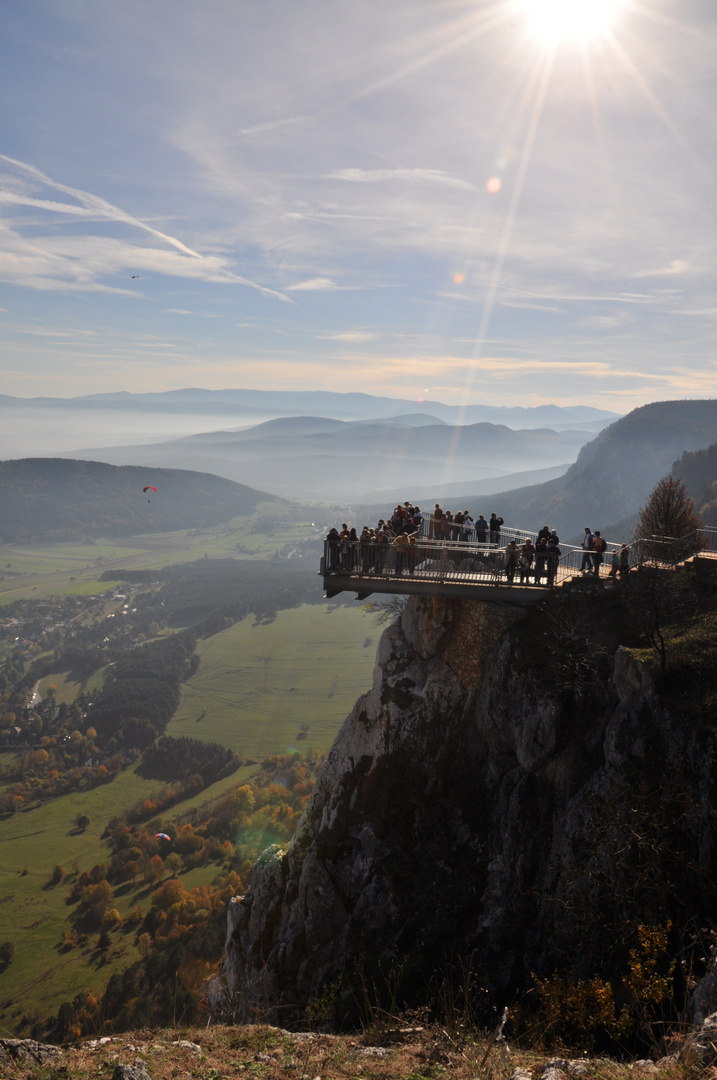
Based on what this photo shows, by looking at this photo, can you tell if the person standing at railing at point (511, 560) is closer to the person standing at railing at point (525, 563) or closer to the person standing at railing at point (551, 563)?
the person standing at railing at point (525, 563)

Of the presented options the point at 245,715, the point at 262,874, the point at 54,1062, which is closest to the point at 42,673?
the point at 245,715

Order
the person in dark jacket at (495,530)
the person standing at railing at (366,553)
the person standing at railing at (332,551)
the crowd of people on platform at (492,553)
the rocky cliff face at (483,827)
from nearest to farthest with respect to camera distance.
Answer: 1. the rocky cliff face at (483,827)
2. the crowd of people on platform at (492,553)
3. the person standing at railing at (332,551)
4. the person standing at railing at (366,553)
5. the person in dark jacket at (495,530)

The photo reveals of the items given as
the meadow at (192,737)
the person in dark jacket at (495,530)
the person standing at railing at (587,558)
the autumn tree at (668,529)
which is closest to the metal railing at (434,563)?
the person standing at railing at (587,558)

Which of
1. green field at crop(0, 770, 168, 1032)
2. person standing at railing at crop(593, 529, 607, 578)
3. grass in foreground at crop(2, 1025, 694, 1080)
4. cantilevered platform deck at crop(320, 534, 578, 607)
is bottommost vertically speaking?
green field at crop(0, 770, 168, 1032)

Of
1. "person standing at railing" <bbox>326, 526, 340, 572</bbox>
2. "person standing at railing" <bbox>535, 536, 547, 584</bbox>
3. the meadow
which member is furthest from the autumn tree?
the meadow

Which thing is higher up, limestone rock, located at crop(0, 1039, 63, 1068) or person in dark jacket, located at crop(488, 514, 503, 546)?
person in dark jacket, located at crop(488, 514, 503, 546)

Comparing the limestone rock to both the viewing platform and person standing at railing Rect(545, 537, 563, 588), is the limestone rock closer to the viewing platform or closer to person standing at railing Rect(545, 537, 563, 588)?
the viewing platform

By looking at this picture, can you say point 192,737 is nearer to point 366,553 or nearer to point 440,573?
point 366,553
